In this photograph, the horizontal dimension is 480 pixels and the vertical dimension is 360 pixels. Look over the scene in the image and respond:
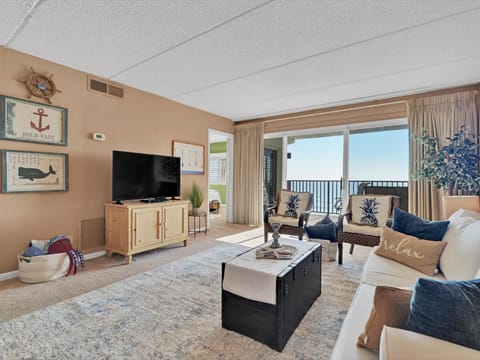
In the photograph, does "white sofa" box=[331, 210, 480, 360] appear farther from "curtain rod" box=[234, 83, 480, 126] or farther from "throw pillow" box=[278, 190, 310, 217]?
"curtain rod" box=[234, 83, 480, 126]

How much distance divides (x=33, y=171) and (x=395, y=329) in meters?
3.59

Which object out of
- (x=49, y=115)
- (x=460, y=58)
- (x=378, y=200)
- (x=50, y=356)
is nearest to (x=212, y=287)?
(x=50, y=356)

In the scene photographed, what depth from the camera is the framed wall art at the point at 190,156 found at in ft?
15.3

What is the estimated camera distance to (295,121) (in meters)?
5.31

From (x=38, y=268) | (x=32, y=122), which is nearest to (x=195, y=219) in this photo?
(x=38, y=268)

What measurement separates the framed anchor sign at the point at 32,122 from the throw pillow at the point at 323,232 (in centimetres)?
343

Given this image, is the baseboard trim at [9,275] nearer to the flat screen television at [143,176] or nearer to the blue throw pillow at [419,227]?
the flat screen television at [143,176]

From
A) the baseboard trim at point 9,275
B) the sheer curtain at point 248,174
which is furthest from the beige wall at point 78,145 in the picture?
the sheer curtain at point 248,174

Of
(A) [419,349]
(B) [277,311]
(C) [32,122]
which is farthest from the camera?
(C) [32,122]

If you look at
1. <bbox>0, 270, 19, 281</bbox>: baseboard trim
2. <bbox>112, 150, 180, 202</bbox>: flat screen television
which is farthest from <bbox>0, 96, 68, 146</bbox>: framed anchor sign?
<bbox>0, 270, 19, 281</bbox>: baseboard trim

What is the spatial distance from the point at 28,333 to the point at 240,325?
146 centimetres

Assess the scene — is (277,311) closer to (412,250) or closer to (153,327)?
(153,327)

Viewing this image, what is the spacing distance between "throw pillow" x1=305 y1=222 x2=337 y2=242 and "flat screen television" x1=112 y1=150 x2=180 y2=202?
2155 millimetres

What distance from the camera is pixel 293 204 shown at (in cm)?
414
